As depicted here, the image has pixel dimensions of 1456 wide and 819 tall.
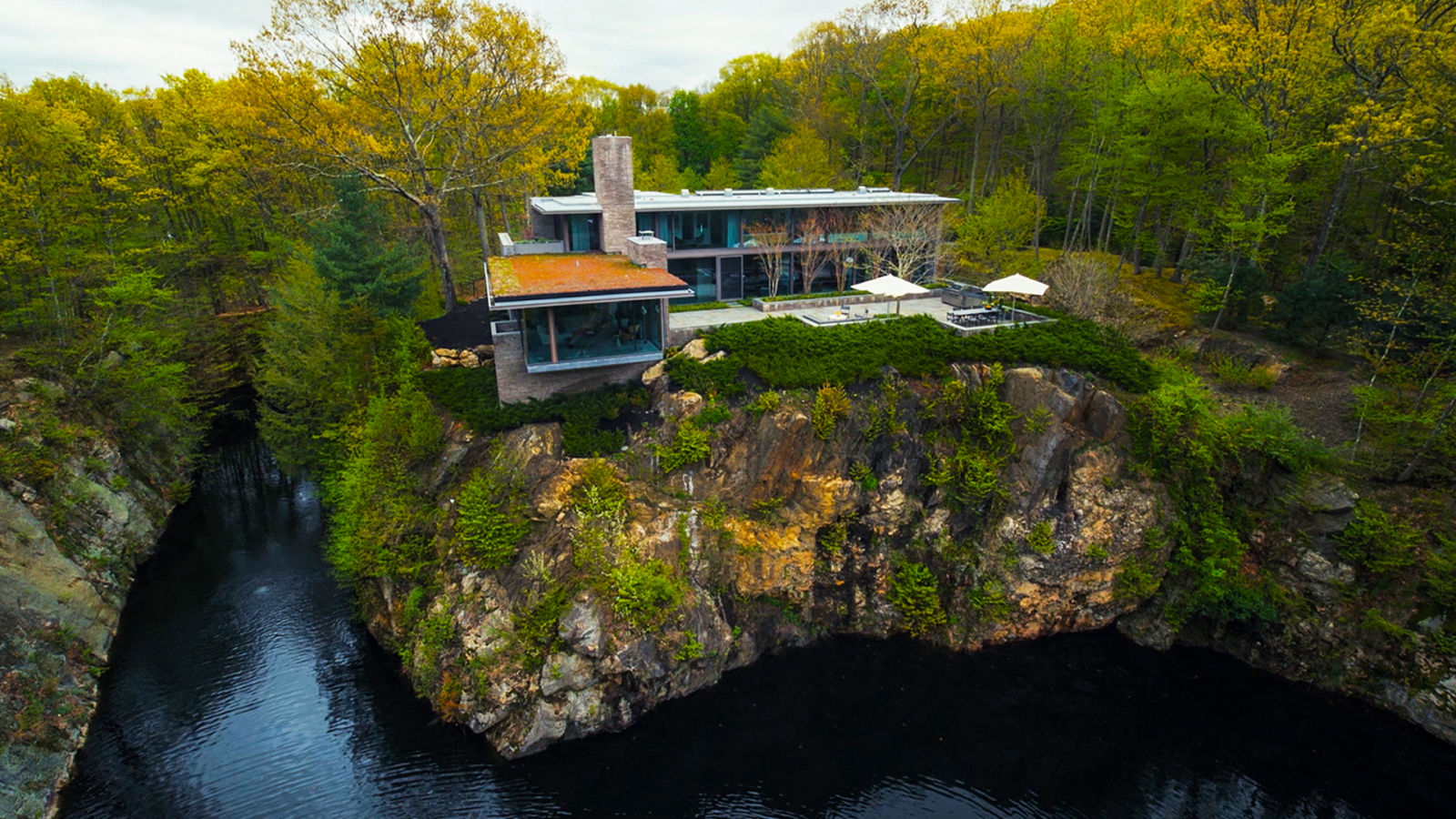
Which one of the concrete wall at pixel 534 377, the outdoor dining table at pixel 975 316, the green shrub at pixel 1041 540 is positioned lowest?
the green shrub at pixel 1041 540

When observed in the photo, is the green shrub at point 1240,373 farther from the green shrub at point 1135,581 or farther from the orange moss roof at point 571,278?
the orange moss roof at point 571,278

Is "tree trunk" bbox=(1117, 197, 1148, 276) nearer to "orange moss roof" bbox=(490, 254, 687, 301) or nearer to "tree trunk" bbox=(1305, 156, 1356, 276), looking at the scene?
"tree trunk" bbox=(1305, 156, 1356, 276)

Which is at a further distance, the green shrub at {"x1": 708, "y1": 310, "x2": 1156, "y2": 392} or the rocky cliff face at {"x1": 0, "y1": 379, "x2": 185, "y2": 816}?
the green shrub at {"x1": 708, "y1": 310, "x2": 1156, "y2": 392}

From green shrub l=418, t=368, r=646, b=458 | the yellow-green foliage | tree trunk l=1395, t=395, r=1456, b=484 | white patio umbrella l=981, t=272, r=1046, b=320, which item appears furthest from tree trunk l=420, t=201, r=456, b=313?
tree trunk l=1395, t=395, r=1456, b=484

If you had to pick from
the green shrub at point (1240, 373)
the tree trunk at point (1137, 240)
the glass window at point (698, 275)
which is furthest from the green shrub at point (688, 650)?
the tree trunk at point (1137, 240)

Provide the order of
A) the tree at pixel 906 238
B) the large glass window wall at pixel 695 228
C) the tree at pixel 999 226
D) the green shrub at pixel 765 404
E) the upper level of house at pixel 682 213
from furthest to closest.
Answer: the tree at pixel 999 226 < the tree at pixel 906 238 < the large glass window wall at pixel 695 228 < the upper level of house at pixel 682 213 < the green shrub at pixel 765 404

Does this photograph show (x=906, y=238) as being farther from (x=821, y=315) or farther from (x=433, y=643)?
(x=433, y=643)
